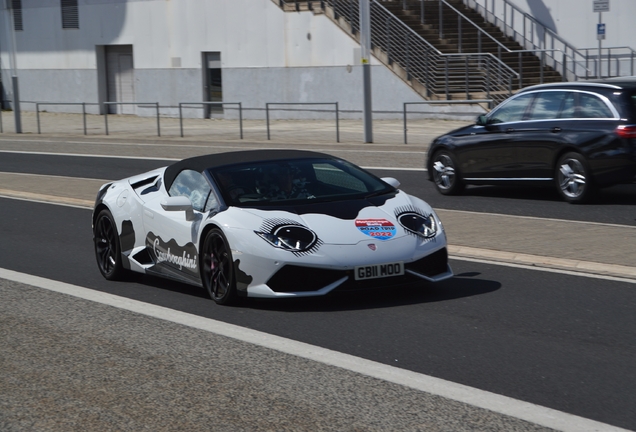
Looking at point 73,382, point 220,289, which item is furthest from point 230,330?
point 73,382

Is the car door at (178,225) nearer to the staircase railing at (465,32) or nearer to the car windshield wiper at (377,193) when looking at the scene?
the car windshield wiper at (377,193)

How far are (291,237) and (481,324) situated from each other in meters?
1.57

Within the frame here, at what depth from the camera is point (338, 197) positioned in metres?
8.49

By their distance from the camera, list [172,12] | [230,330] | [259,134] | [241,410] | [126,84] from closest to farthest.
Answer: [241,410], [230,330], [259,134], [172,12], [126,84]

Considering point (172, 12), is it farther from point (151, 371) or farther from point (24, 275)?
point (151, 371)

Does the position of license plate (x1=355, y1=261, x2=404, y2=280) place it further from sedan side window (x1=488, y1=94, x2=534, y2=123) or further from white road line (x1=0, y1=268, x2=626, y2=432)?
sedan side window (x1=488, y1=94, x2=534, y2=123)

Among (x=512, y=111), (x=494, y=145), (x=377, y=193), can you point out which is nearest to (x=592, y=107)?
(x=512, y=111)

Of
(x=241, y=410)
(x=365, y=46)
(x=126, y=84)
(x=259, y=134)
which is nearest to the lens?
(x=241, y=410)

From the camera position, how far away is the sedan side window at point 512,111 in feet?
48.1

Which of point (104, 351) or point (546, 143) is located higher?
point (546, 143)

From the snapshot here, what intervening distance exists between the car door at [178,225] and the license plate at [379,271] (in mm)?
1449

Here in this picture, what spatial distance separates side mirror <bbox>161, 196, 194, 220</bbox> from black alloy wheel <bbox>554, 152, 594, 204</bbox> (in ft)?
22.3

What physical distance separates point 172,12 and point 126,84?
5357 mm

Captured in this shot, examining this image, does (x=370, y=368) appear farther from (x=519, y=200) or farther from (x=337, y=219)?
(x=519, y=200)
